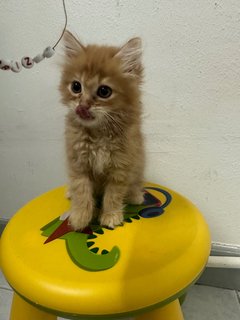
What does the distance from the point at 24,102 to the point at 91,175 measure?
48cm

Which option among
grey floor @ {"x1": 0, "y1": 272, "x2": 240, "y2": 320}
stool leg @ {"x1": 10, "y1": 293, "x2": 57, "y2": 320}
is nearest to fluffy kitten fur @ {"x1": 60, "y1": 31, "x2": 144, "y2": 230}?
stool leg @ {"x1": 10, "y1": 293, "x2": 57, "y2": 320}

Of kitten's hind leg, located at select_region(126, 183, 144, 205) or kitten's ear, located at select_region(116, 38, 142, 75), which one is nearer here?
kitten's ear, located at select_region(116, 38, 142, 75)

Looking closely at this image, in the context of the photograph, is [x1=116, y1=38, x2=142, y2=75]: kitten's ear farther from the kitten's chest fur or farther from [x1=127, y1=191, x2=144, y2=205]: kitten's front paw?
[x1=127, y1=191, x2=144, y2=205]: kitten's front paw

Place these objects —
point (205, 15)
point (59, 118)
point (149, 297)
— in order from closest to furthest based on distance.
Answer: point (149, 297)
point (205, 15)
point (59, 118)

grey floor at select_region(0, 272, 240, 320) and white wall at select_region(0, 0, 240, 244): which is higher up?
white wall at select_region(0, 0, 240, 244)

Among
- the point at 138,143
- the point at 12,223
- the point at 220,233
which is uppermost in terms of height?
the point at 138,143

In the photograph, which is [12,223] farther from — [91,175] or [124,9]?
[124,9]

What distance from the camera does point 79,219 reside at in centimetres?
71

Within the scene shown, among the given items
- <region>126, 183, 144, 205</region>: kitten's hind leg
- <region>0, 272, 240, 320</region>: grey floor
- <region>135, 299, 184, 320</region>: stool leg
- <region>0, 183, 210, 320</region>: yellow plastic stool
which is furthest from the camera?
<region>0, 272, 240, 320</region>: grey floor

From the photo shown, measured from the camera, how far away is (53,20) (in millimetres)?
929

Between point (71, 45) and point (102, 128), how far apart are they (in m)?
0.18

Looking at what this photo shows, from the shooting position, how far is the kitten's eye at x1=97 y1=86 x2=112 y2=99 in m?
0.62

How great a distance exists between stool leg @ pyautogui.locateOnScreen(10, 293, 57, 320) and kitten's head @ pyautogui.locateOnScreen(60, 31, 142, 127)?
412 mm

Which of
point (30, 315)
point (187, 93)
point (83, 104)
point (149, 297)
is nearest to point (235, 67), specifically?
point (187, 93)
